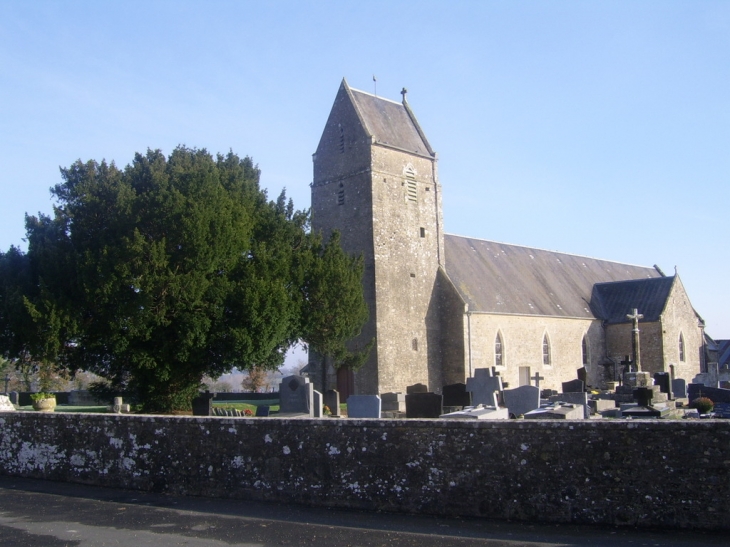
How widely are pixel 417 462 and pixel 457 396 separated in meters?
11.5

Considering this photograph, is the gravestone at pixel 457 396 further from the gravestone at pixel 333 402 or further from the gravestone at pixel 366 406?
the gravestone at pixel 366 406

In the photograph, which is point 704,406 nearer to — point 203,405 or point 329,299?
point 329,299

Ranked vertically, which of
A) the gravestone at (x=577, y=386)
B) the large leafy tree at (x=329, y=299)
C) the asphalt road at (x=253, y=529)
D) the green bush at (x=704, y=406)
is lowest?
the asphalt road at (x=253, y=529)

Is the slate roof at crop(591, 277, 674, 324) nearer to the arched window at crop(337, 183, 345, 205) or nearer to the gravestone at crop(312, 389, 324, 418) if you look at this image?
the arched window at crop(337, 183, 345, 205)

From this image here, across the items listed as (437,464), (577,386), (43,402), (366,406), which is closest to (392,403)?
(577,386)

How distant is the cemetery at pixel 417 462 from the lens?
7.89m

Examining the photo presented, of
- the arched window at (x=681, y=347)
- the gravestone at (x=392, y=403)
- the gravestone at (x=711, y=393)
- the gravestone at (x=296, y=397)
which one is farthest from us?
the arched window at (x=681, y=347)

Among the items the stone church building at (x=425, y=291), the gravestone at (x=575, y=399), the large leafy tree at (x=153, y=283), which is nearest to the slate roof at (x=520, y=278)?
the stone church building at (x=425, y=291)

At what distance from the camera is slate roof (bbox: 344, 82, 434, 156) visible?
3341 cm

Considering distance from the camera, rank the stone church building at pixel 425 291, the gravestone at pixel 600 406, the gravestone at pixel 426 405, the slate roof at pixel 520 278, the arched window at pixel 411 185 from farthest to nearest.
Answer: the slate roof at pixel 520 278, the arched window at pixel 411 185, the stone church building at pixel 425 291, the gravestone at pixel 600 406, the gravestone at pixel 426 405

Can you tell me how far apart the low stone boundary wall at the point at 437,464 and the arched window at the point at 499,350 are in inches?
989

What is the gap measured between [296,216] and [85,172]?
267 inches

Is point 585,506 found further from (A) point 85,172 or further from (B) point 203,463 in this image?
(A) point 85,172

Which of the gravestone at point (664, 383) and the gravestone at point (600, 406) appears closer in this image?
the gravestone at point (600, 406)
